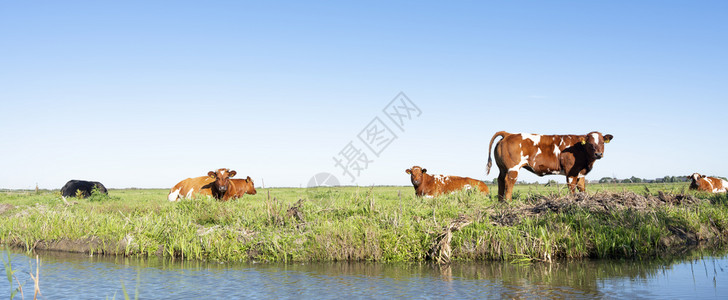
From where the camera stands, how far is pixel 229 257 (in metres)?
9.97

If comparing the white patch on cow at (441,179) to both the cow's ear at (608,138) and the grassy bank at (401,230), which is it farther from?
the grassy bank at (401,230)

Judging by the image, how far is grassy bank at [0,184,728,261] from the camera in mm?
9664

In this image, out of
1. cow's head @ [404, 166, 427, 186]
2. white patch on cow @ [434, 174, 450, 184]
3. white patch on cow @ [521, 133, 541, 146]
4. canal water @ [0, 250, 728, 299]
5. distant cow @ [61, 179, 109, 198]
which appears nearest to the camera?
canal water @ [0, 250, 728, 299]

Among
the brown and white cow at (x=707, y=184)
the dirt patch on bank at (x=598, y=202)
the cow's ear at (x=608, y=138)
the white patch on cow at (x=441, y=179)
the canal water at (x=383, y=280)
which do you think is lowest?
the canal water at (x=383, y=280)

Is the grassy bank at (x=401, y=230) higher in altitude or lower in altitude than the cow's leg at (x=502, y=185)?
lower

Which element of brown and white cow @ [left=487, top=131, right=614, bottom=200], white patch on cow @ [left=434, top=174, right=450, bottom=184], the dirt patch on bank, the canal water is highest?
brown and white cow @ [left=487, top=131, right=614, bottom=200]

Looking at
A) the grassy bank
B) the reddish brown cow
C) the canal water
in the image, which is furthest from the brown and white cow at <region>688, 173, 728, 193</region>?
the reddish brown cow

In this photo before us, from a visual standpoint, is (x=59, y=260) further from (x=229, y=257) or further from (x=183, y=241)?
(x=229, y=257)

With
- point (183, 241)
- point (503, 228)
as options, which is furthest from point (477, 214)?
point (183, 241)

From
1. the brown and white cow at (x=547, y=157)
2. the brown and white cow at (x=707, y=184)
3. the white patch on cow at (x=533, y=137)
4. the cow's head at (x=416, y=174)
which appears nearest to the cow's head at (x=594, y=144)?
the brown and white cow at (x=547, y=157)

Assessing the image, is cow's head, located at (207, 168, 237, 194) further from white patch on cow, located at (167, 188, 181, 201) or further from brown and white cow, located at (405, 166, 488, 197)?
brown and white cow, located at (405, 166, 488, 197)

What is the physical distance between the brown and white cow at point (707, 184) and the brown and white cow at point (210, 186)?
23470 mm

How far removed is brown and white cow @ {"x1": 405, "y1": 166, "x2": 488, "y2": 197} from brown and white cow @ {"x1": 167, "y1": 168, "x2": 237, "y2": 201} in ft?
22.1

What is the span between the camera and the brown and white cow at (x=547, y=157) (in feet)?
52.5
